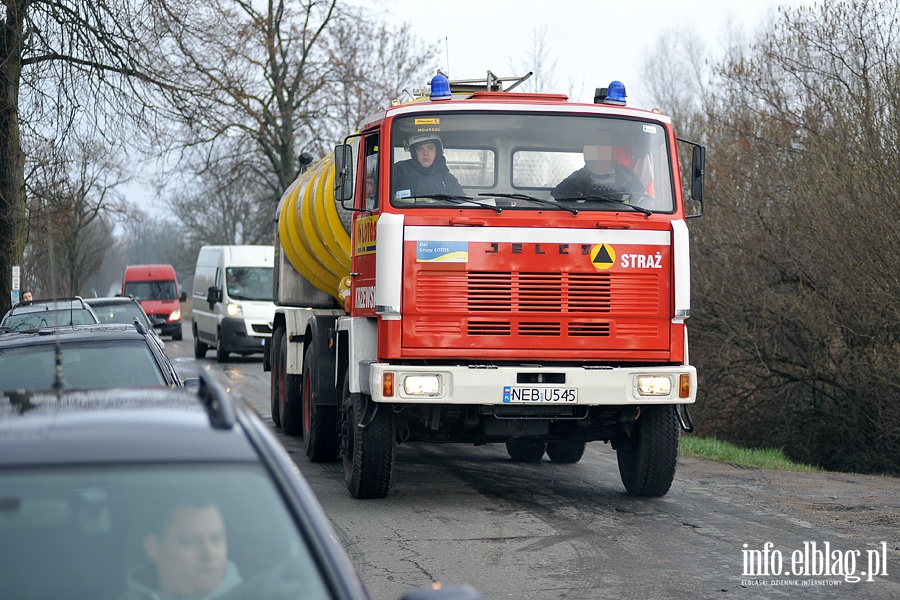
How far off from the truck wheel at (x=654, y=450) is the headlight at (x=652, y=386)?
0.47 m

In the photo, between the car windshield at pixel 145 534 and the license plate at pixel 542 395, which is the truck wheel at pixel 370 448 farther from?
the car windshield at pixel 145 534

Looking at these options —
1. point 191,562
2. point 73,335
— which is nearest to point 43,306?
point 73,335

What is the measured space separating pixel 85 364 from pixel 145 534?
18.6 feet

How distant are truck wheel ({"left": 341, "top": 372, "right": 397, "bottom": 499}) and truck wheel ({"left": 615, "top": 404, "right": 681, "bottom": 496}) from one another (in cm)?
199

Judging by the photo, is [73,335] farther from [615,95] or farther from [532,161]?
[615,95]

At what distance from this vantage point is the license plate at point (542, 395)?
891 cm

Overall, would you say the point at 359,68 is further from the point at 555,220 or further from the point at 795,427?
the point at 555,220

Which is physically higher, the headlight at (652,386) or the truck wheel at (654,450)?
the headlight at (652,386)

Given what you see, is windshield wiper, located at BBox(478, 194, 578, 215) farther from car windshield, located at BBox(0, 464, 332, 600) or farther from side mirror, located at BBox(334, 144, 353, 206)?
car windshield, located at BBox(0, 464, 332, 600)

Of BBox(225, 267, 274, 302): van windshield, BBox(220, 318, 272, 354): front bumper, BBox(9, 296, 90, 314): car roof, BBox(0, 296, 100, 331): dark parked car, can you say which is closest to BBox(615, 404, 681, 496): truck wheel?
BBox(0, 296, 100, 331): dark parked car

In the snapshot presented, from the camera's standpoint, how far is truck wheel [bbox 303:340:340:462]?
11.4 meters

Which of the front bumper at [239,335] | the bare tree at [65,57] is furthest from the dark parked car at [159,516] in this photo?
the front bumper at [239,335]

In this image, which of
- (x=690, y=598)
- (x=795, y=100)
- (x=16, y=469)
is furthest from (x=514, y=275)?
(x=795, y=100)

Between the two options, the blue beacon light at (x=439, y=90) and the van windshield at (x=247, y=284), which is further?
the van windshield at (x=247, y=284)
